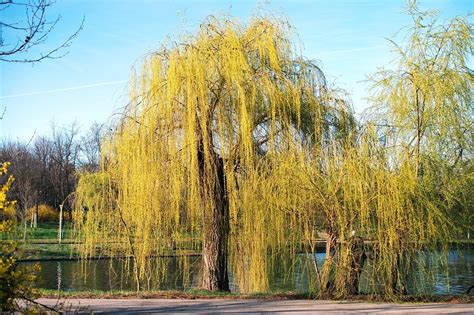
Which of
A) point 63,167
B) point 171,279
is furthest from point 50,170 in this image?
point 171,279

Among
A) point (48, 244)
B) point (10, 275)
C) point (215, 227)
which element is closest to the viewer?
point (10, 275)

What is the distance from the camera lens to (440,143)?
34.5ft

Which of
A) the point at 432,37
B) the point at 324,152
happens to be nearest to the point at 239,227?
the point at 324,152

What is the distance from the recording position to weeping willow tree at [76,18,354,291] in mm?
10891

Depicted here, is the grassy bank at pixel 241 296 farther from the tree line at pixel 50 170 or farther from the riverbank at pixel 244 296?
the tree line at pixel 50 170

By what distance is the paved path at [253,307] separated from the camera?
8.00 meters

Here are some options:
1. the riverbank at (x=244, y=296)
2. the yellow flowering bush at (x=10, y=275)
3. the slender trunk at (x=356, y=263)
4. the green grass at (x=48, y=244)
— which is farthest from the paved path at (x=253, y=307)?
the green grass at (x=48, y=244)

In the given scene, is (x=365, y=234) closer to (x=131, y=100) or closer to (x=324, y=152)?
(x=324, y=152)

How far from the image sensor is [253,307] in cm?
838

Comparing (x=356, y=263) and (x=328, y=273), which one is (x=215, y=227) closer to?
(x=328, y=273)

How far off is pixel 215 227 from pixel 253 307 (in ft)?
11.1

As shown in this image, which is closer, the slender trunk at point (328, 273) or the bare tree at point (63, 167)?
the slender trunk at point (328, 273)

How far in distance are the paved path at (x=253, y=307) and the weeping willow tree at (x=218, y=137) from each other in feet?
5.97

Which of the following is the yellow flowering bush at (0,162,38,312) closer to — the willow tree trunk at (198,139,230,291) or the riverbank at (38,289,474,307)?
→ the riverbank at (38,289,474,307)
